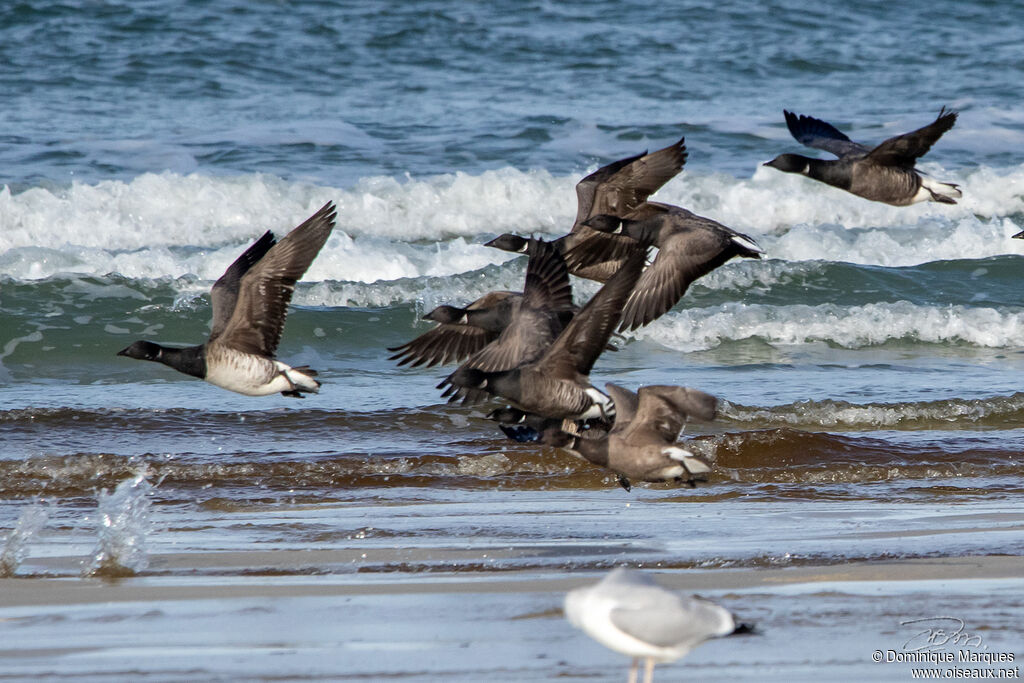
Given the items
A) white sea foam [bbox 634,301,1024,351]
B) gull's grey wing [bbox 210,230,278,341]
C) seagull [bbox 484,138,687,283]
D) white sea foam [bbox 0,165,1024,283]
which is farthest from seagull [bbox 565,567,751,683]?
white sea foam [bbox 0,165,1024,283]

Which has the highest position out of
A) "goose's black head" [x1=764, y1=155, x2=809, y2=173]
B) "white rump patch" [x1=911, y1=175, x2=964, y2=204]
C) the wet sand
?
"goose's black head" [x1=764, y1=155, x2=809, y2=173]

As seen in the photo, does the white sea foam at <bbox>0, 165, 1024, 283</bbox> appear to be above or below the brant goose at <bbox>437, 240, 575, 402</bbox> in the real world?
below

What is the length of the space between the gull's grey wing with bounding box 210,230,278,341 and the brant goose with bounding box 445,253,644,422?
125 cm

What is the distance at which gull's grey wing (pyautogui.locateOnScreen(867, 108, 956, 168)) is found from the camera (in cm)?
771

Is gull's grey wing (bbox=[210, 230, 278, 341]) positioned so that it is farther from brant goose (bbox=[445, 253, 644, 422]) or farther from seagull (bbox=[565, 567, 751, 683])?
A: seagull (bbox=[565, 567, 751, 683])

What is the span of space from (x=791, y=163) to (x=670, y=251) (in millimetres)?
1058

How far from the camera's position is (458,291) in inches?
541

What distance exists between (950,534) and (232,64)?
1597 centimetres

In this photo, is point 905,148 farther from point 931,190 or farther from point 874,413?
point 874,413

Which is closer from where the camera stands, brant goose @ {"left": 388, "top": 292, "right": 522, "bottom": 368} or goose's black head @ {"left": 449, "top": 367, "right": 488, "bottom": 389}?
goose's black head @ {"left": 449, "top": 367, "right": 488, "bottom": 389}

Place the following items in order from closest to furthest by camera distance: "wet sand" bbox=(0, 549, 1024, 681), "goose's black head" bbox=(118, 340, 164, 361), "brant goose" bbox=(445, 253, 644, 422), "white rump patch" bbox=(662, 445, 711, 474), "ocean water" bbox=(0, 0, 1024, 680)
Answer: "wet sand" bbox=(0, 549, 1024, 681) → "white rump patch" bbox=(662, 445, 711, 474) → "ocean water" bbox=(0, 0, 1024, 680) → "brant goose" bbox=(445, 253, 644, 422) → "goose's black head" bbox=(118, 340, 164, 361)

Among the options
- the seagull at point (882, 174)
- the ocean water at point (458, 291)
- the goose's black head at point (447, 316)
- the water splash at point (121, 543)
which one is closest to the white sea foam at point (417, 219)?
the ocean water at point (458, 291)
